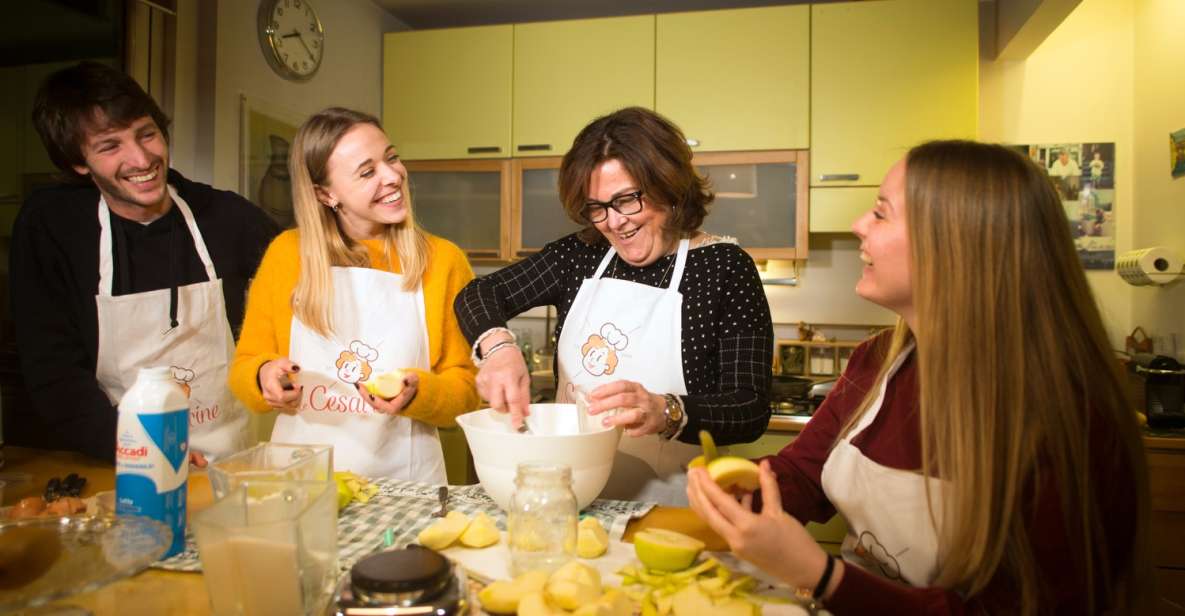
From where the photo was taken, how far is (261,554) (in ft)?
2.38

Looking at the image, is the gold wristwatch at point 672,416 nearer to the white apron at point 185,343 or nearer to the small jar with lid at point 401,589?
the small jar with lid at point 401,589

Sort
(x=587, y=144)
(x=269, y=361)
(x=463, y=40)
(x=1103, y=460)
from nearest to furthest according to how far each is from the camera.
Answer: (x=1103, y=460)
(x=269, y=361)
(x=587, y=144)
(x=463, y=40)

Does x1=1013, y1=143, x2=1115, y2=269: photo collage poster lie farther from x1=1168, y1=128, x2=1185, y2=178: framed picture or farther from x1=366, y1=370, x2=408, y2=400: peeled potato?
x1=366, y1=370, x2=408, y2=400: peeled potato

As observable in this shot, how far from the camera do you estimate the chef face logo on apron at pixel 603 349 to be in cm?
156

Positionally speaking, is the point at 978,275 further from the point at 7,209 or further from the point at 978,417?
the point at 7,209

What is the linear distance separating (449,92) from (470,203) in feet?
1.74

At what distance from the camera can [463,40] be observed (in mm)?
3436

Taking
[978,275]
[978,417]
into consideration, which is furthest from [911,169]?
[978,417]

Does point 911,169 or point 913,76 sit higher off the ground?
point 913,76

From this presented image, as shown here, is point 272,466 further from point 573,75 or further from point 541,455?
point 573,75

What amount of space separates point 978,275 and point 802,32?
253cm

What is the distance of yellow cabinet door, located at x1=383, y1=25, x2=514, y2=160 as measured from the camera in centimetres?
340

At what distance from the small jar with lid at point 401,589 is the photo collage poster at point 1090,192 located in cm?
317

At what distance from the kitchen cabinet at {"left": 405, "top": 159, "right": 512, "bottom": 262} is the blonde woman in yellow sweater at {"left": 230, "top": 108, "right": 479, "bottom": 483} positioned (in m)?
1.83
